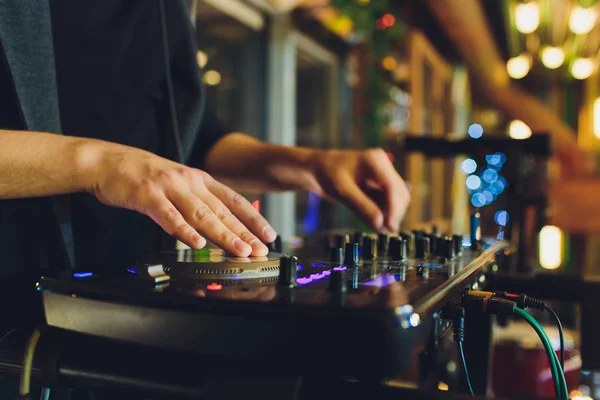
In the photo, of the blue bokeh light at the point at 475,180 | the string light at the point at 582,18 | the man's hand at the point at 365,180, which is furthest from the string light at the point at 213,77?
the string light at the point at 582,18

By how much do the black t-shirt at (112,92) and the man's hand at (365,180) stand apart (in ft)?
0.76

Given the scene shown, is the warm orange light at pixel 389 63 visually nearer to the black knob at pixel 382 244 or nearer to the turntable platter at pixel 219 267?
the black knob at pixel 382 244

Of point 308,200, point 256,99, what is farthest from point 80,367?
point 308,200

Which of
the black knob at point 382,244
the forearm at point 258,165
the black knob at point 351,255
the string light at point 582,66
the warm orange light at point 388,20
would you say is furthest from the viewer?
the string light at point 582,66

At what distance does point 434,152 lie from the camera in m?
1.39

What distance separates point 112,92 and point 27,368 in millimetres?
496

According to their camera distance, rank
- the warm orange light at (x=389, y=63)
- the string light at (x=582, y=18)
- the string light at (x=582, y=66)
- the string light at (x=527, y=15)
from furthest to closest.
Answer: the string light at (x=582, y=66) < the string light at (x=582, y=18) < the string light at (x=527, y=15) < the warm orange light at (x=389, y=63)

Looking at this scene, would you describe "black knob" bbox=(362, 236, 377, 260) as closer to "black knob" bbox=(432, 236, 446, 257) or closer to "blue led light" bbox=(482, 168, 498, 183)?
"black knob" bbox=(432, 236, 446, 257)

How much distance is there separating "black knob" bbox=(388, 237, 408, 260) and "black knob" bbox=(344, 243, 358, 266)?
63 mm

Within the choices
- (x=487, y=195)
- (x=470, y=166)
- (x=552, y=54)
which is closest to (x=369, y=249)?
(x=470, y=166)

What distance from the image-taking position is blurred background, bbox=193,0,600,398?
139 cm

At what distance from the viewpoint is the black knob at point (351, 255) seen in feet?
1.83

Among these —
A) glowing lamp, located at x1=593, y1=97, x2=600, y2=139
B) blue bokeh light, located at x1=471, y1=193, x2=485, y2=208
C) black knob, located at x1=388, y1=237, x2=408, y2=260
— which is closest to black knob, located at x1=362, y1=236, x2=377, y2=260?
black knob, located at x1=388, y1=237, x2=408, y2=260

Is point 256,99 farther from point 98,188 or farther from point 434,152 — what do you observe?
point 98,188
